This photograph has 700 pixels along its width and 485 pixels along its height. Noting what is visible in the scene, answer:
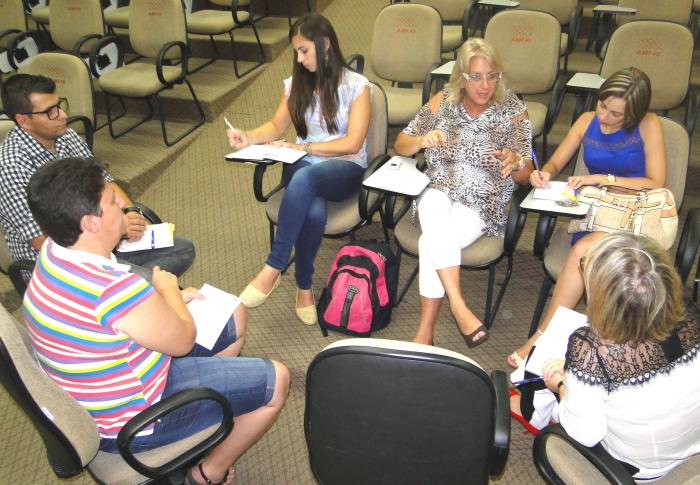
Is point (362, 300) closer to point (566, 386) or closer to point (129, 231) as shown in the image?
point (129, 231)

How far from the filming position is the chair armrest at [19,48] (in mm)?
4328

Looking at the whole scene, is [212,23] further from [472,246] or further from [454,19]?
[472,246]

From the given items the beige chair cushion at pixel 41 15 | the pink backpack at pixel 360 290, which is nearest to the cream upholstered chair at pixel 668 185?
the pink backpack at pixel 360 290

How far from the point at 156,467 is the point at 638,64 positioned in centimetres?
302

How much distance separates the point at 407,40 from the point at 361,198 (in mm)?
1579

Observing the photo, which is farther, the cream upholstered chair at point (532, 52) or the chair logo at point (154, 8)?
the chair logo at point (154, 8)

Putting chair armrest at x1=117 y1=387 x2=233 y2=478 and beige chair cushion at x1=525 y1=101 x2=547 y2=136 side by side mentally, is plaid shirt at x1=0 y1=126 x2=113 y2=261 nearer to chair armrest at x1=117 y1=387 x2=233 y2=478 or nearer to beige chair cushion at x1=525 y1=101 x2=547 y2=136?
chair armrest at x1=117 y1=387 x2=233 y2=478

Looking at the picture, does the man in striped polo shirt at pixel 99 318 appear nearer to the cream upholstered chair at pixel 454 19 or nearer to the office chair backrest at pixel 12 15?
the cream upholstered chair at pixel 454 19

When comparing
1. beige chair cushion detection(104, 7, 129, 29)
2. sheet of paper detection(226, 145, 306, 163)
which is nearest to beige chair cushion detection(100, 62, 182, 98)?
beige chair cushion detection(104, 7, 129, 29)

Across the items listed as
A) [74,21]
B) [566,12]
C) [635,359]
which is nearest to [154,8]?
[74,21]

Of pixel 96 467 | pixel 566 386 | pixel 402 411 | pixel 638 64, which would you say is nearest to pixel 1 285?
pixel 96 467

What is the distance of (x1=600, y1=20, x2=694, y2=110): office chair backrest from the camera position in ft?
10.0

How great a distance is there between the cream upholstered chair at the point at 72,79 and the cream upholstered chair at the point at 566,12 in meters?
3.00

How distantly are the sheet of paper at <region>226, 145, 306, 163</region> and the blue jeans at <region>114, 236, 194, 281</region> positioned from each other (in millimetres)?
432
